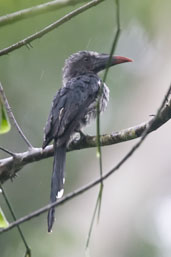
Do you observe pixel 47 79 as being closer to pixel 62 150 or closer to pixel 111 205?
pixel 111 205

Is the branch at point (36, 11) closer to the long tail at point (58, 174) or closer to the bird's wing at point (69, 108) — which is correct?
the long tail at point (58, 174)

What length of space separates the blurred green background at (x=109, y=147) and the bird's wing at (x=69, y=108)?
1798 mm

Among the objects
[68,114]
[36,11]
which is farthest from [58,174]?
[36,11]

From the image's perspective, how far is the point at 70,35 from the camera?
273 inches

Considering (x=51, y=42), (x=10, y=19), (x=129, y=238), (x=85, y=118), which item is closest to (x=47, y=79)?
(x=51, y=42)

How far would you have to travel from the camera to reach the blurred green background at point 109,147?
6.14 metres

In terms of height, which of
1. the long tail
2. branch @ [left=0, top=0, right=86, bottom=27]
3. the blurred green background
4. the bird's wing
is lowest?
the blurred green background

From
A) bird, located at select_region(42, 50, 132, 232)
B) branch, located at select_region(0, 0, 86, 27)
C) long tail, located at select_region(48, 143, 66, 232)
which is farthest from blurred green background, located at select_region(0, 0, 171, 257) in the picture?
branch, located at select_region(0, 0, 86, 27)

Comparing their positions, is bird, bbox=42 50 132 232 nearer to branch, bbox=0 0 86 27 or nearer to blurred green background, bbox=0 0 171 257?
branch, bbox=0 0 86 27

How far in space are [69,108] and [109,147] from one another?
3.21 m

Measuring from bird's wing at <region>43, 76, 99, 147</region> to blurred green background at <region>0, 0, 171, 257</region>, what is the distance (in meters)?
1.80

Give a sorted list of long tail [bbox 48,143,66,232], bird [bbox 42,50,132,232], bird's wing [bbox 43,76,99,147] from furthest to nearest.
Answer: bird's wing [bbox 43,76,99,147] < bird [bbox 42,50,132,232] < long tail [bbox 48,143,66,232]

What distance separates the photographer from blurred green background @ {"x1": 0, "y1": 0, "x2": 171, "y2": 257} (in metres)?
6.14

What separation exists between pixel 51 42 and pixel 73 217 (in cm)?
192
